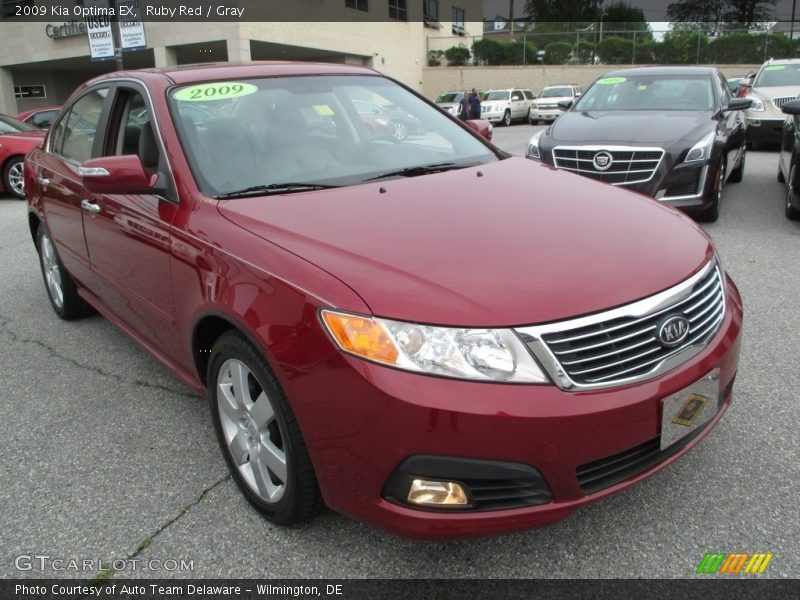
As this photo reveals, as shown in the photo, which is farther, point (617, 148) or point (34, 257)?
point (34, 257)

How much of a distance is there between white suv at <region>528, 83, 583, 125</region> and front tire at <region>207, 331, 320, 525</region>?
27.9 metres

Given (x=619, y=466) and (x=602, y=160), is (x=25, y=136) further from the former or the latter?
(x=619, y=466)

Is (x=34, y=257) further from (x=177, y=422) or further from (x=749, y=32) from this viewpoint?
(x=749, y=32)

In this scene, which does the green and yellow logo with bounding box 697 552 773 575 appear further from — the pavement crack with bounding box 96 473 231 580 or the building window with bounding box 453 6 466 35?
the building window with bounding box 453 6 466 35

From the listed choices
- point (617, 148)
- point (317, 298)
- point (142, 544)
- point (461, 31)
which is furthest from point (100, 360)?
point (461, 31)

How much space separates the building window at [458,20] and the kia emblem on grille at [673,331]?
49.8m

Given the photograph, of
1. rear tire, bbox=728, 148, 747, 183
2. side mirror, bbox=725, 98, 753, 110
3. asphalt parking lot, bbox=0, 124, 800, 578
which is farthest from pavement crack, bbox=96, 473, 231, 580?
rear tire, bbox=728, 148, 747, 183

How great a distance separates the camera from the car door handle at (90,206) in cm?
348

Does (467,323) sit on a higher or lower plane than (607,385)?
higher

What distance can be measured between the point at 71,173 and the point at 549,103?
90.4 ft

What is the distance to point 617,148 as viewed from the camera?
20.8ft

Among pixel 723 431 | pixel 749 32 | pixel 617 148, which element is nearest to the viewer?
pixel 723 431

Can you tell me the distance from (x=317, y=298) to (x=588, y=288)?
812 mm

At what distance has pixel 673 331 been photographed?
210 cm
